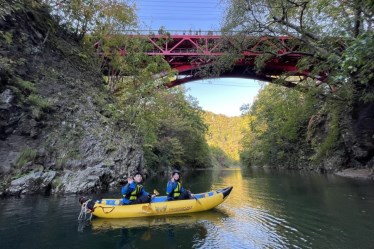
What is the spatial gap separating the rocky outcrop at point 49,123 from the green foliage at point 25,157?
44 mm

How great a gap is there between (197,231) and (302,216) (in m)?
3.56

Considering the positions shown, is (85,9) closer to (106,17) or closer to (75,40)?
(106,17)

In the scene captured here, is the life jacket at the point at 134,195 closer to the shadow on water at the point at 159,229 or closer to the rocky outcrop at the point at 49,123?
the shadow on water at the point at 159,229

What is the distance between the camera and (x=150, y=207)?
33.7 feet

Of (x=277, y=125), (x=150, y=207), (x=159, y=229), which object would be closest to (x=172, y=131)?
(x=277, y=125)

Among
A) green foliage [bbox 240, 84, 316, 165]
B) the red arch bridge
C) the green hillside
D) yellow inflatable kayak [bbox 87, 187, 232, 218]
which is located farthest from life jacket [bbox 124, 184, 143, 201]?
the green hillside

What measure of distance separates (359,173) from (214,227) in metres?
16.3

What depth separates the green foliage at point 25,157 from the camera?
49.2 feet

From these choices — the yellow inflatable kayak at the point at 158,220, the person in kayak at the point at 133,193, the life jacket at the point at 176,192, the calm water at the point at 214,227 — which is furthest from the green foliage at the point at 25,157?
the life jacket at the point at 176,192

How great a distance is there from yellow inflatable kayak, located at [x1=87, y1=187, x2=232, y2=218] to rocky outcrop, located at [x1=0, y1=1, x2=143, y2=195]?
4.99m

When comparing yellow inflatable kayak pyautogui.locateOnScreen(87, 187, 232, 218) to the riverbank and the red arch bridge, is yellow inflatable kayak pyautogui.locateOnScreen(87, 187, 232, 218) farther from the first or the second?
the red arch bridge

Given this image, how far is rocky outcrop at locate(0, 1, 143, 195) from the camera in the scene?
1501 centimetres

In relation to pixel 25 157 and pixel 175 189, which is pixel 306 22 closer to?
pixel 175 189

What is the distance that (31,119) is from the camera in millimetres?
16953
